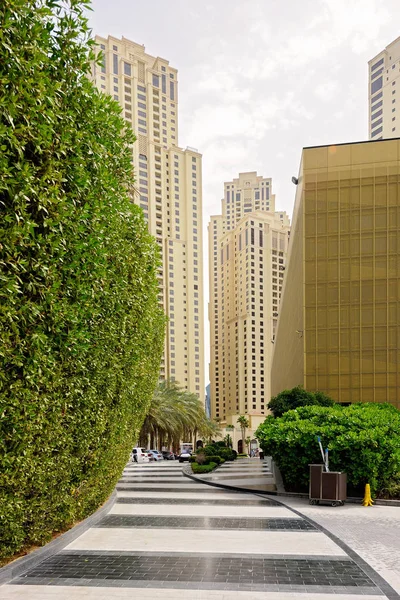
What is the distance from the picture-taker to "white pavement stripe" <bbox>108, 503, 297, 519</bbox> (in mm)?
12734

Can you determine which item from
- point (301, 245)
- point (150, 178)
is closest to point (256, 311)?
point (150, 178)

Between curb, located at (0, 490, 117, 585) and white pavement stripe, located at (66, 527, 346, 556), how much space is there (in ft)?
0.48

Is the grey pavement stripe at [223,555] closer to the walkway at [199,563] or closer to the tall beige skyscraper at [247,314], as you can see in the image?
the walkway at [199,563]

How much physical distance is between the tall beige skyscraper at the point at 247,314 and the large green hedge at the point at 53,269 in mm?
105265

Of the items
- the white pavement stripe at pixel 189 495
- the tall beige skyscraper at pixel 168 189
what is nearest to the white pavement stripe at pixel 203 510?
the white pavement stripe at pixel 189 495

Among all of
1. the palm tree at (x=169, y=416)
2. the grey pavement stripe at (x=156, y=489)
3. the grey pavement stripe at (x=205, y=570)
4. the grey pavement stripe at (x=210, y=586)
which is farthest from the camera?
the palm tree at (x=169, y=416)

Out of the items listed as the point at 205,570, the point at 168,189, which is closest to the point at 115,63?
the point at 168,189

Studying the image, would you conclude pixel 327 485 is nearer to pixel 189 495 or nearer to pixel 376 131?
pixel 189 495

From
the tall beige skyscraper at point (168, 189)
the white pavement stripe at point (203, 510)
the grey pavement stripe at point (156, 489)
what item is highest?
the tall beige skyscraper at point (168, 189)

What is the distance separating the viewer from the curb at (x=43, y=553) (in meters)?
7.21

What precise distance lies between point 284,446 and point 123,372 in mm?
6452

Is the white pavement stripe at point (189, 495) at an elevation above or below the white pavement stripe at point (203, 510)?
below

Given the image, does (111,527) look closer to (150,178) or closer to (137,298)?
(137,298)

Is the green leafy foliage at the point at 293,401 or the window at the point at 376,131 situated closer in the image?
the green leafy foliage at the point at 293,401
